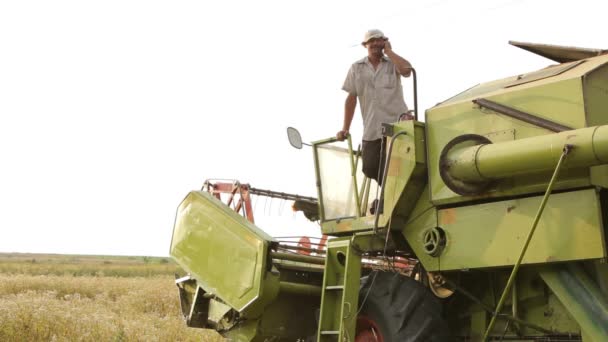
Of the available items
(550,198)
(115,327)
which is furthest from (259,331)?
(115,327)

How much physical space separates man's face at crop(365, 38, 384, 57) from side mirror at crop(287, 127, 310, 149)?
40.0 inches

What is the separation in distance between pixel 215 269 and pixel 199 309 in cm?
76

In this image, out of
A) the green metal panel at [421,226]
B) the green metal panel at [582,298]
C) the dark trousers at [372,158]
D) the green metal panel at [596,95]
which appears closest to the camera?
the green metal panel at [582,298]

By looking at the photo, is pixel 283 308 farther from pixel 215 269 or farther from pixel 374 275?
pixel 374 275

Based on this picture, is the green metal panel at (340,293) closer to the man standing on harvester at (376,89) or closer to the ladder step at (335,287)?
the ladder step at (335,287)

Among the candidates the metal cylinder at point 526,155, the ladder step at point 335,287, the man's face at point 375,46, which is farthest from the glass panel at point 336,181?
the metal cylinder at point 526,155

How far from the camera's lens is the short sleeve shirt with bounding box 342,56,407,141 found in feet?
22.2

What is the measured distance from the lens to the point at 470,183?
564 cm

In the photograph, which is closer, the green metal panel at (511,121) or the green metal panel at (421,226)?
the green metal panel at (511,121)

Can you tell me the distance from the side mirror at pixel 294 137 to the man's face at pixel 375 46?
1.02 meters

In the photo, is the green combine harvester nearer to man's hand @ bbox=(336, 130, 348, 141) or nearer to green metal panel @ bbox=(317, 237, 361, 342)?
green metal panel @ bbox=(317, 237, 361, 342)

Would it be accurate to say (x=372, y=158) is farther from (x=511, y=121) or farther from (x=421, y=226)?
(x=511, y=121)

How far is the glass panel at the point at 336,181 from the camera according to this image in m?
7.12

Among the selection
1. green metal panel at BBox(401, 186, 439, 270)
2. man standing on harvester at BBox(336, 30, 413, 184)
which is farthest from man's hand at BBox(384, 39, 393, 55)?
green metal panel at BBox(401, 186, 439, 270)
